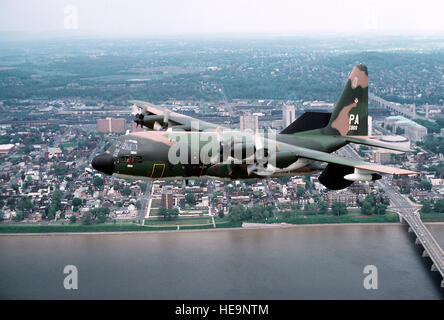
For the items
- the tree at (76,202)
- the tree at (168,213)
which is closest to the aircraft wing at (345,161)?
the tree at (168,213)

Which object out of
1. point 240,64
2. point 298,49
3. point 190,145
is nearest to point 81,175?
point 190,145

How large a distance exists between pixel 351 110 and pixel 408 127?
31.3 meters

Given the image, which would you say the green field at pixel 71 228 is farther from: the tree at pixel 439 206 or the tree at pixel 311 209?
the tree at pixel 439 206

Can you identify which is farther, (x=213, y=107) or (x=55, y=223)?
(x=213, y=107)

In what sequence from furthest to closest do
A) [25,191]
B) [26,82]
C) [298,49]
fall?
[298,49]
[26,82]
[25,191]

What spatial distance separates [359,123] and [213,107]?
117ft

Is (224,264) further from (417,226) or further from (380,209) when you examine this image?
(417,226)

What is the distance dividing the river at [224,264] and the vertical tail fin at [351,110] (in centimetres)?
751

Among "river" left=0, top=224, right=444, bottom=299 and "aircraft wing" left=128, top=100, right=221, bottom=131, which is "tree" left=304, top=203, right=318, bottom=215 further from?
"aircraft wing" left=128, top=100, right=221, bottom=131

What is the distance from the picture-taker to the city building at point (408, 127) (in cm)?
4178

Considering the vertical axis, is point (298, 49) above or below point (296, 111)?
above

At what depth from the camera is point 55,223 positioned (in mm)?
25547

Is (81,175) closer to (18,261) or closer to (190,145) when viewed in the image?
(18,261)

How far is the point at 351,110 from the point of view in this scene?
46.7ft
